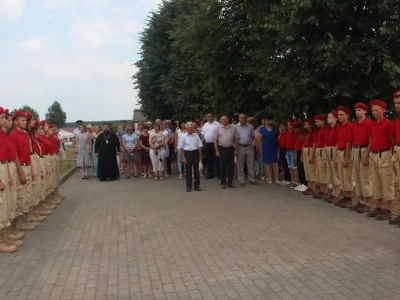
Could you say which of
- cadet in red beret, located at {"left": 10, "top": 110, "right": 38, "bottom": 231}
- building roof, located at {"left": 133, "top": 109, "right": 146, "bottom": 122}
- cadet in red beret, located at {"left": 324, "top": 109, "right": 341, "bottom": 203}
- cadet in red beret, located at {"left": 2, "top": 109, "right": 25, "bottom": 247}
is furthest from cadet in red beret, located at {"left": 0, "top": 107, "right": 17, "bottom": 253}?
building roof, located at {"left": 133, "top": 109, "right": 146, "bottom": 122}

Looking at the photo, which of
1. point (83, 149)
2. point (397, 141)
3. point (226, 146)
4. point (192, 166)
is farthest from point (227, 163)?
point (83, 149)

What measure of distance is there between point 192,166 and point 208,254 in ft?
22.6

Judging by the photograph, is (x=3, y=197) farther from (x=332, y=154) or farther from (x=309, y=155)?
(x=309, y=155)

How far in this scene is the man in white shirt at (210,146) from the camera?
51.1 feet

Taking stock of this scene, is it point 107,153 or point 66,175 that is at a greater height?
point 107,153

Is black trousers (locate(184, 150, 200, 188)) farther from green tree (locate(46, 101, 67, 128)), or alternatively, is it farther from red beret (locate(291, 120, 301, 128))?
green tree (locate(46, 101, 67, 128))

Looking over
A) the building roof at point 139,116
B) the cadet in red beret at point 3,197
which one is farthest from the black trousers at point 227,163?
the building roof at point 139,116

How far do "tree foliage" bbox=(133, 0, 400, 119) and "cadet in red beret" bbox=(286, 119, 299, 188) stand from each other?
26.7 inches

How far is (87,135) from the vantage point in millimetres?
17672

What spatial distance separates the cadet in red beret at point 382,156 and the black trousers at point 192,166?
566 cm

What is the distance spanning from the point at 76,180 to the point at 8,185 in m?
10.2

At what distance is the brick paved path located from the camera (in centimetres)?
504

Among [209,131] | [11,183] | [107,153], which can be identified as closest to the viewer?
[11,183]

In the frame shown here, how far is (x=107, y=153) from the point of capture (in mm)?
16328
